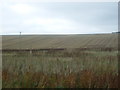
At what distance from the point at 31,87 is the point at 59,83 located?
2.06 ft

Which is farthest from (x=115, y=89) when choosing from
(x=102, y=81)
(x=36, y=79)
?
(x=36, y=79)

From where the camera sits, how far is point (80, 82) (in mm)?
5801

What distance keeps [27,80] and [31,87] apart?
259 millimetres

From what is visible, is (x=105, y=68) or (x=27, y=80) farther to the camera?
(x=105, y=68)

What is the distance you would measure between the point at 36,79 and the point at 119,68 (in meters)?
2.61

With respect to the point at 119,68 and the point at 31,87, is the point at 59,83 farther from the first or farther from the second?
the point at 119,68

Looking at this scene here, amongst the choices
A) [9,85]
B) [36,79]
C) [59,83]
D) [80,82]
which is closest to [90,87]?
[80,82]

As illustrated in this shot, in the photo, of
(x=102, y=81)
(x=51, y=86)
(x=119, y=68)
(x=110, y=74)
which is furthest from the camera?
(x=119, y=68)

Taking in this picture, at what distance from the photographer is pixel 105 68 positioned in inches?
294

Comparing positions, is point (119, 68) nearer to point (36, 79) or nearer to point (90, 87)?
point (90, 87)

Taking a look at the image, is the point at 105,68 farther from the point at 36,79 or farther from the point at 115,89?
the point at 36,79

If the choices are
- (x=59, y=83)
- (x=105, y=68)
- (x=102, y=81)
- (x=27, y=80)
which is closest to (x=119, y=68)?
(x=105, y=68)

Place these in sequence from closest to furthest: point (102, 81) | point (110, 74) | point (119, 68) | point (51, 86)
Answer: point (51, 86), point (102, 81), point (110, 74), point (119, 68)

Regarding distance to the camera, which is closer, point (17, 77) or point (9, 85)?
point (9, 85)
